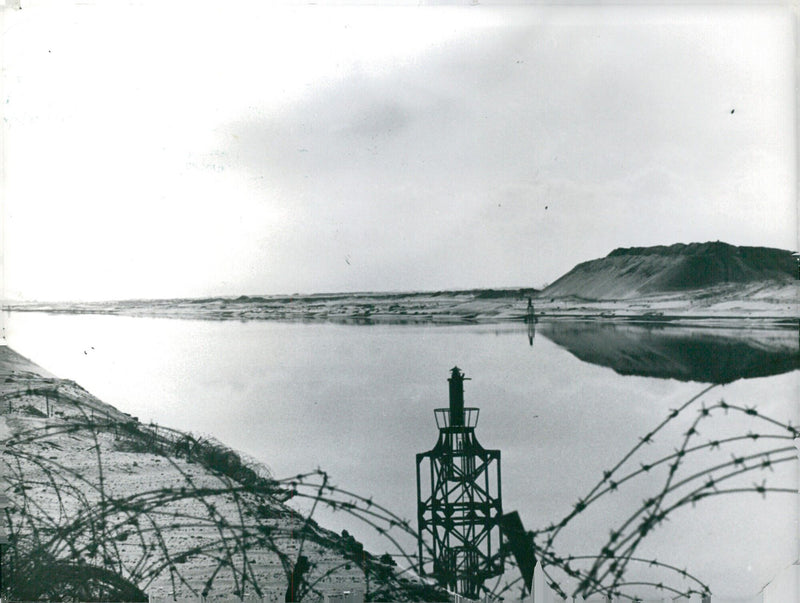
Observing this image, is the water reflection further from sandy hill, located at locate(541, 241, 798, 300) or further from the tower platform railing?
the tower platform railing

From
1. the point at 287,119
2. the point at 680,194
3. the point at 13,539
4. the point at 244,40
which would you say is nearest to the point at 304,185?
the point at 287,119

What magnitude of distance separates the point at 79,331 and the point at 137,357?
0.32 metres

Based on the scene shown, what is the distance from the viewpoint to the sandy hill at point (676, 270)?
4.15 meters

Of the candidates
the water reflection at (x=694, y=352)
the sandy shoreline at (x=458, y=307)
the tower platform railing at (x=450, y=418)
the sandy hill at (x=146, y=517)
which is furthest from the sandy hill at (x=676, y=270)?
the sandy hill at (x=146, y=517)

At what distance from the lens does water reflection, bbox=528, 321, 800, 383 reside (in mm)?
4113

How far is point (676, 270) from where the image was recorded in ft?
13.7

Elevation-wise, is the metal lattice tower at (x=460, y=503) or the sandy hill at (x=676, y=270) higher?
the sandy hill at (x=676, y=270)

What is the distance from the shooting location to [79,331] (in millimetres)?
4242

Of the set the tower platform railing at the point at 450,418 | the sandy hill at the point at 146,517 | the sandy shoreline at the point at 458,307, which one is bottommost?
the sandy hill at the point at 146,517

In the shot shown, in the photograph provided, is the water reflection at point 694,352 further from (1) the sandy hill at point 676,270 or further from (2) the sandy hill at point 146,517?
(2) the sandy hill at point 146,517

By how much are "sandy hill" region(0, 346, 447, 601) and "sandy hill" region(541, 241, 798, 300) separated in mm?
1531

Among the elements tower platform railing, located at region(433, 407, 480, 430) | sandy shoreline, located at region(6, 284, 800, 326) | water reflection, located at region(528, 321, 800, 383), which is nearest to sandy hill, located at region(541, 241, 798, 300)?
sandy shoreline, located at region(6, 284, 800, 326)

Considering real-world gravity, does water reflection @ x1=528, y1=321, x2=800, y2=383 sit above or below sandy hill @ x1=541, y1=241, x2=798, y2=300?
below

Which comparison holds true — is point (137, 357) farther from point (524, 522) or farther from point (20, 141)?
point (524, 522)
